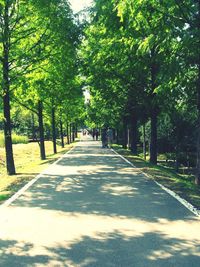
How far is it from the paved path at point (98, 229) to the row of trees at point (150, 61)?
4.03 meters

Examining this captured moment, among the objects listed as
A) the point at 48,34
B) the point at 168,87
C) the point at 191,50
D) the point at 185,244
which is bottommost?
the point at 185,244

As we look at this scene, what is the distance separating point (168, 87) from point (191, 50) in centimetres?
178

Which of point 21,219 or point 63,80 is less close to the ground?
point 63,80

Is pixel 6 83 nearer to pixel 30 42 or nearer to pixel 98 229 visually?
pixel 30 42

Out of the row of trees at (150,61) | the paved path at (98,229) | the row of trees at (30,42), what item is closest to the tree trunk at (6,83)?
the row of trees at (30,42)

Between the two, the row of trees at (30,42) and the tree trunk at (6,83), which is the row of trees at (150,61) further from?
the tree trunk at (6,83)

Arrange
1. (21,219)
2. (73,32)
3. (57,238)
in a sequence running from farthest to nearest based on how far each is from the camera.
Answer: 1. (73,32)
2. (21,219)
3. (57,238)

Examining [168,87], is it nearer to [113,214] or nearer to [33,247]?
[113,214]

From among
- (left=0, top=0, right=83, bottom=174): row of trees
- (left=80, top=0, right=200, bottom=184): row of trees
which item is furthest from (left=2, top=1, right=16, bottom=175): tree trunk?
(left=80, top=0, right=200, bottom=184): row of trees

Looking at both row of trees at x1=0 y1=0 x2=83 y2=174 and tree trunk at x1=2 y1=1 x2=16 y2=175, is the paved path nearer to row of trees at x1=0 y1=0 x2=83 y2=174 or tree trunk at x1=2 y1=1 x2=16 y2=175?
tree trunk at x1=2 y1=1 x2=16 y2=175

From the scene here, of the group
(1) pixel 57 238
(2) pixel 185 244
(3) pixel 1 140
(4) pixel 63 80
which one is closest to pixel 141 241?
(2) pixel 185 244

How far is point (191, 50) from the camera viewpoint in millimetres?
11039

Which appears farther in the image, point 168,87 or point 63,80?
point 63,80

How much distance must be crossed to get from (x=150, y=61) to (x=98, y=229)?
12.6 metres
